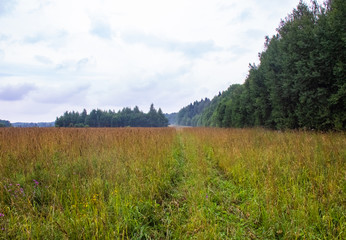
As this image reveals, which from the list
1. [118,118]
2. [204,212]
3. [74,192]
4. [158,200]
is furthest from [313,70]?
[118,118]

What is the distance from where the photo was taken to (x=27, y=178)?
10.5ft

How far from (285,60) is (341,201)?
12336 millimetres

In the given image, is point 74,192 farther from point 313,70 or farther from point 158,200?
point 313,70

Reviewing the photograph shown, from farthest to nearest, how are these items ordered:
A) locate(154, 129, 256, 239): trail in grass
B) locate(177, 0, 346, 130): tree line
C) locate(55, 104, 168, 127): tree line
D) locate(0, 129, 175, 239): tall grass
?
locate(55, 104, 168, 127): tree line → locate(177, 0, 346, 130): tree line → locate(154, 129, 256, 239): trail in grass → locate(0, 129, 175, 239): tall grass

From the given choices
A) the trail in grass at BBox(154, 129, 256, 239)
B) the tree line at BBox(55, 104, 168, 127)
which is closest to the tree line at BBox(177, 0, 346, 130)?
the trail in grass at BBox(154, 129, 256, 239)

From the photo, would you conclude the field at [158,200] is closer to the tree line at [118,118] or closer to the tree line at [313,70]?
the tree line at [313,70]

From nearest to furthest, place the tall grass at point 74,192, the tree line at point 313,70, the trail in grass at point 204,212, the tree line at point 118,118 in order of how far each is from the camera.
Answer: the tall grass at point 74,192 < the trail in grass at point 204,212 < the tree line at point 313,70 < the tree line at point 118,118

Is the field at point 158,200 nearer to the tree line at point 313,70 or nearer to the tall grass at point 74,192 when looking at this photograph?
the tall grass at point 74,192

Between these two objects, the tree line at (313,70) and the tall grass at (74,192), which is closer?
the tall grass at (74,192)

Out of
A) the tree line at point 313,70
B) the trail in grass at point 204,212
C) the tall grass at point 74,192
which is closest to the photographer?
the tall grass at point 74,192

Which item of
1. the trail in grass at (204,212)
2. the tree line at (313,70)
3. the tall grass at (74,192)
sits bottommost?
the trail in grass at (204,212)

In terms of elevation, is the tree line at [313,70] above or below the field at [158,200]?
above

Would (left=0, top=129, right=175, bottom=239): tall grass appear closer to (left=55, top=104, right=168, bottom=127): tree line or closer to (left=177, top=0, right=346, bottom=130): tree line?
(left=177, top=0, right=346, bottom=130): tree line

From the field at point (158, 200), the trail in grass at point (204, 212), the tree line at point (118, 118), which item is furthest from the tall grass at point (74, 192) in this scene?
the tree line at point (118, 118)
